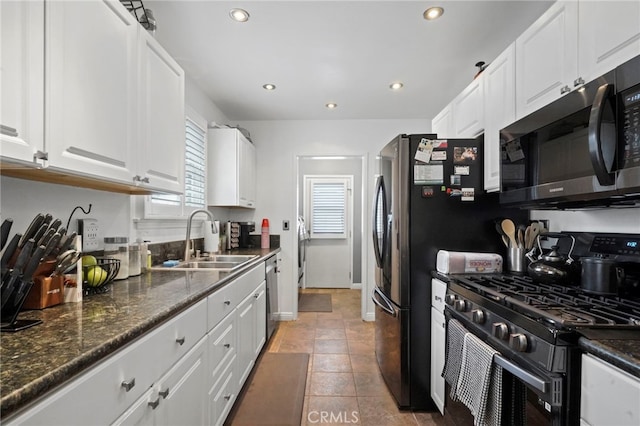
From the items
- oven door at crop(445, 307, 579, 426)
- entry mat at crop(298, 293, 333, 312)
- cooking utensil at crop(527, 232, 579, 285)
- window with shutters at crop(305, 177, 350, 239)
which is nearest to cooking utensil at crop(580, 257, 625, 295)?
cooking utensil at crop(527, 232, 579, 285)

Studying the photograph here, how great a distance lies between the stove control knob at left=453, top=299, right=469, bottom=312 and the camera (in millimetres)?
1480

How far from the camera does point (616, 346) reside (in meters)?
0.80

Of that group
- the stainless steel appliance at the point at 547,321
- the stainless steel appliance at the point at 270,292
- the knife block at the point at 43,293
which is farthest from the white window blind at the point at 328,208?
the knife block at the point at 43,293

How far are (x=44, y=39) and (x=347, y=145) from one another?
313cm

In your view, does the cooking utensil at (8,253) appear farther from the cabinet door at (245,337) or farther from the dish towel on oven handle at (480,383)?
the dish towel on oven handle at (480,383)

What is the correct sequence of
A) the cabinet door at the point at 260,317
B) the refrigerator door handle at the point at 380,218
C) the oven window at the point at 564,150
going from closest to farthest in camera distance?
1. the oven window at the point at 564,150
2. the refrigerator door handle at the point at 380,218
3. the cabinet door at the point at 260,317

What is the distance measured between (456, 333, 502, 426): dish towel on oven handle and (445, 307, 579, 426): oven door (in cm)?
2

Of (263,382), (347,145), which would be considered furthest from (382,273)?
(347,145)

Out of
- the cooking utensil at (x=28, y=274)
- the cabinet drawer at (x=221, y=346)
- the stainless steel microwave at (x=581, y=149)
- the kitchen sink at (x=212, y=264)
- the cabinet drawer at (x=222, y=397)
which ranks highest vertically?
the stainless steel microwave at (x=581, y=149)

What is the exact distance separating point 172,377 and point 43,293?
538 mm

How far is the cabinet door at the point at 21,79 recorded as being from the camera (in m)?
0.84

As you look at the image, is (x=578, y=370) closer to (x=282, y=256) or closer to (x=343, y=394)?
(x=343, y=394)

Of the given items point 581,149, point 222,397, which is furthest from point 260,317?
point 581,149

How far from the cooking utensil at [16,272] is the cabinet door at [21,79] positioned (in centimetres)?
27
